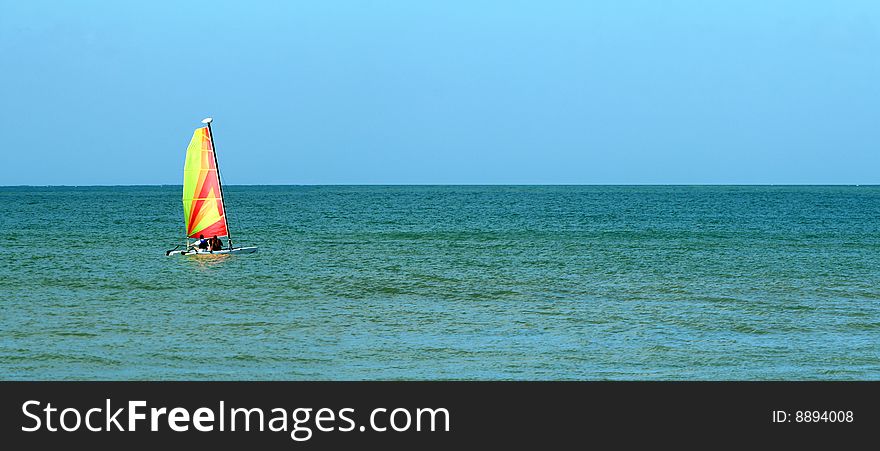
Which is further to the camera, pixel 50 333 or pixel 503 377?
pixel 50 333

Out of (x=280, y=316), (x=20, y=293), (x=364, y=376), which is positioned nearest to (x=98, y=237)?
(x=20, y=293)

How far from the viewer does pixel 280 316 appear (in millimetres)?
38094

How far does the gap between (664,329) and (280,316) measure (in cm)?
1352

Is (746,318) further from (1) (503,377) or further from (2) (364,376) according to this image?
(2) (364,376)

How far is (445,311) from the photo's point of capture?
3919 cm

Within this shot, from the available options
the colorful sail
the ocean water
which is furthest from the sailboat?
the ocean water

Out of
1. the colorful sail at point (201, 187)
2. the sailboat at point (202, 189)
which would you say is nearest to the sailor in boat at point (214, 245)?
the sailboat at point (202, 189)

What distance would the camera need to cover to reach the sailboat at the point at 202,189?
2488 inches

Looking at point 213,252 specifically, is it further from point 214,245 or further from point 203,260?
point 203,260

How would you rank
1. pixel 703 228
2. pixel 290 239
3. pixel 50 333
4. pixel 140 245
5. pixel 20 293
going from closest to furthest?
1. pixel 50 333
2. pixel 20 293
3. pixel 140 245
4. pixel 290 239
5. pixel 703 228

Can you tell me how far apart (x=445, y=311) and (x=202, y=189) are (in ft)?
94.7

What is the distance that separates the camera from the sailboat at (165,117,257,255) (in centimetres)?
6319

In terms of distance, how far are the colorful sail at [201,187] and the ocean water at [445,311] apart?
8.73 feet

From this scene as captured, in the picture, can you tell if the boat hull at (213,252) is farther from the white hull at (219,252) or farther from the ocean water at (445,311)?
the ocean water at (445,311)
